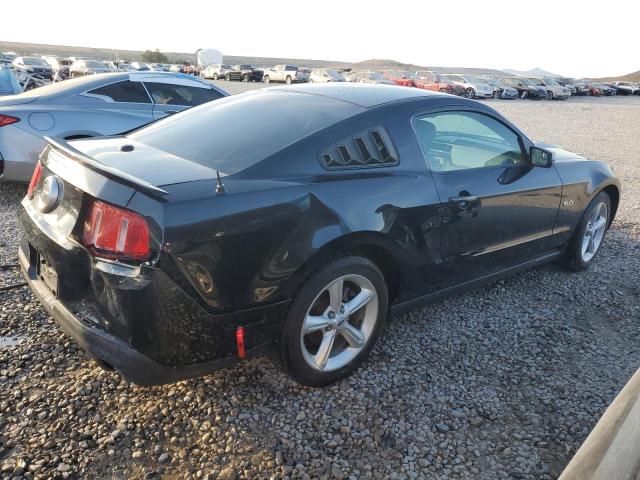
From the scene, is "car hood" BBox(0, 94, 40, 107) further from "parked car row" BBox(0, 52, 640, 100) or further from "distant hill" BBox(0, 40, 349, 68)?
"distant hill" BBox(0, 40, 349, 68)

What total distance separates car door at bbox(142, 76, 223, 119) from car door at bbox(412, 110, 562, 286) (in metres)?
3.91

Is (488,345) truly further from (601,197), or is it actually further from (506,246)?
(601,197)

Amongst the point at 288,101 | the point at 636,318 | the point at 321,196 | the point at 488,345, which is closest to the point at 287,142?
the point at 321,196

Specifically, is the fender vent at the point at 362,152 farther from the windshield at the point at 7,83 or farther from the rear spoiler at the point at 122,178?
the windshield at the point at 7,83

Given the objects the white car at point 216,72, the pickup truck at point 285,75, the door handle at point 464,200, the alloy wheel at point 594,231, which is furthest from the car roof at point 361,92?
the white car at point 216,72

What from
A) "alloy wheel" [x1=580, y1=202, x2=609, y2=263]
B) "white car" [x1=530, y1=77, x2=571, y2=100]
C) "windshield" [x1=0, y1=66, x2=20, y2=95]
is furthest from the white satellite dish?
"alloy wheel" [x1=580, y1=202, x2=609, y2=263]

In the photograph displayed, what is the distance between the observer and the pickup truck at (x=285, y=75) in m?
38.7

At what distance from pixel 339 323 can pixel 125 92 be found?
4582 mm

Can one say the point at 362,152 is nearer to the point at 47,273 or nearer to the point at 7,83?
the point at 47,273

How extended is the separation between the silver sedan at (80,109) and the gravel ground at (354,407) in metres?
2.03

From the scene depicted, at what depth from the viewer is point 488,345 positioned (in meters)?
3.28

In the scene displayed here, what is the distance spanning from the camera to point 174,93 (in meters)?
6.46

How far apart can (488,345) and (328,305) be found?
1.23 m

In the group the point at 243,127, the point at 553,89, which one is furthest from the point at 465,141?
the point at 553,89
